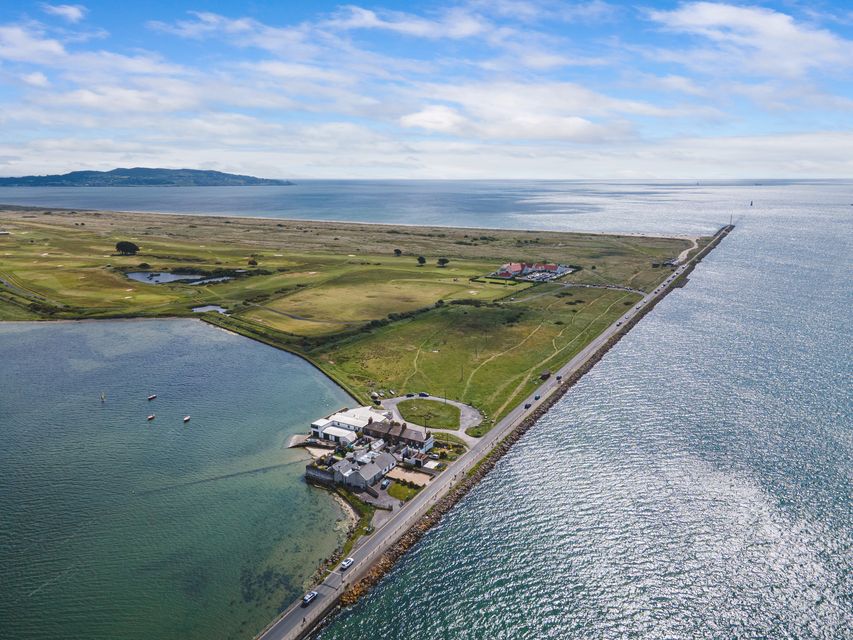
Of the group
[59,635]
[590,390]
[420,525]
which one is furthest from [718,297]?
[59,635]

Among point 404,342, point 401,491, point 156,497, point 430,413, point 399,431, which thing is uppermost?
point 404,342

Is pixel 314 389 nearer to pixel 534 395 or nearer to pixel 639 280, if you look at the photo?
pixel 534 395

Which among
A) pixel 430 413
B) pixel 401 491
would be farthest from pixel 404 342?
pixel 401 491

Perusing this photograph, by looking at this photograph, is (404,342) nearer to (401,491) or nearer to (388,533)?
(401,491)

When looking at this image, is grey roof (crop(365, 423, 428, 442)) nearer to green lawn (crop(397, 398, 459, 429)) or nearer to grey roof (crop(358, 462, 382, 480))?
green lawn (crop(397, 398, 459, 429))

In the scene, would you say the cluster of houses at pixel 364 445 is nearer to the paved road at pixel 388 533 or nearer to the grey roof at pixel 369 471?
the grey roof at pixel 369 471

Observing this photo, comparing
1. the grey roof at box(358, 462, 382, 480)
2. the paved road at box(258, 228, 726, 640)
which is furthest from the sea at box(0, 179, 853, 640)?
the grey roof at box(358, 462, 382, 480)

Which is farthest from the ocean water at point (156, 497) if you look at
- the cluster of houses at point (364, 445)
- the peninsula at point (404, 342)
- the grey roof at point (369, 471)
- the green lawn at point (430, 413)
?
the green lawn at point (430, 413)
